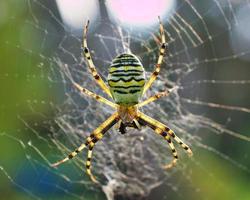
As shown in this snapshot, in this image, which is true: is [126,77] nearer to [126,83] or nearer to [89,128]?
[126,83]

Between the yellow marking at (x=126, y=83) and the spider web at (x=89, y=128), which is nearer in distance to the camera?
the yellow marking at (x=126, y=83)

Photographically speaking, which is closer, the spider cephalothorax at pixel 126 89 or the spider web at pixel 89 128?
the spider cephalothorax at pixel 126 89

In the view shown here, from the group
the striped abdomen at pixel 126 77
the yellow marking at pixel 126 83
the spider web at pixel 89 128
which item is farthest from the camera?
the spider web at pixel 89 128

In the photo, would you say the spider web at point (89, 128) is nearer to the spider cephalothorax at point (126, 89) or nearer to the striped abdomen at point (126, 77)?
the spider cephalothorax at point (126, 89)

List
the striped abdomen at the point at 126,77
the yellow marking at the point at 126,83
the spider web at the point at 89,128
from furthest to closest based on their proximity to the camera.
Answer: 1. the spider web at the point at 89,128
2. the yellow marking at the point at 126,83
3. the striped abdomen at the point at 126,77

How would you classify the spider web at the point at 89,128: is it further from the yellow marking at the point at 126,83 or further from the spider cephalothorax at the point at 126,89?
the yellow marking at the point at 126,83

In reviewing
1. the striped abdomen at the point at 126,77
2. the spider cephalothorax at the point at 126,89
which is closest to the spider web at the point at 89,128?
the spider cephalothorax at the point at 126,89

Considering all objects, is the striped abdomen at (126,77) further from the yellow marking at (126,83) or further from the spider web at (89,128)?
the spider web at (89,128)

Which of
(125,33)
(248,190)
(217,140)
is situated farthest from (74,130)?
(217,140)

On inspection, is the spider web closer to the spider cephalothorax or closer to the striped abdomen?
the spider cephalothorax
